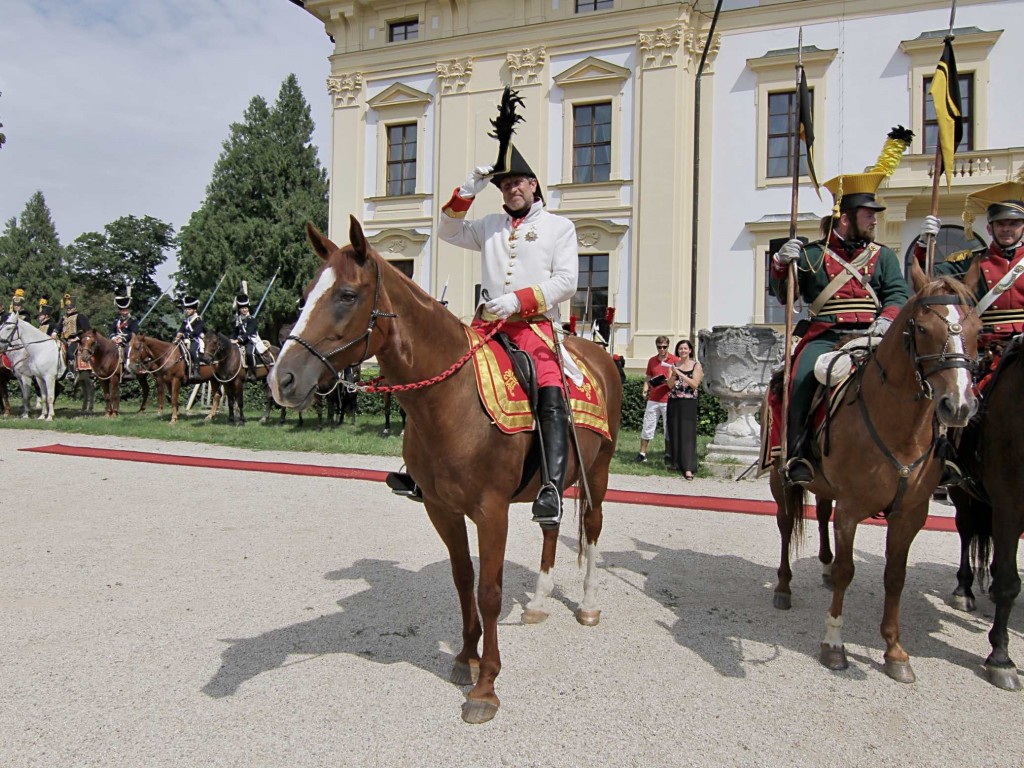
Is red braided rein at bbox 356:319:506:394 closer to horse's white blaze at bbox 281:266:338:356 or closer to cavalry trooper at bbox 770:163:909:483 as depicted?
horse's white blaze at bbox 281:266:338:356

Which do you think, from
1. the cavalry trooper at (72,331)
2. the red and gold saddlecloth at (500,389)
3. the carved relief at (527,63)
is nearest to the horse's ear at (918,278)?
the red and gold saddlecloth at (500,389)

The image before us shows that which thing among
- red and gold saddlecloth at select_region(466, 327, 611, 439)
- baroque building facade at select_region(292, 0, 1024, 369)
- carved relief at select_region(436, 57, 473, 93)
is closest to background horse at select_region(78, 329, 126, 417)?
baroque building facade at select_region(292, 0, 1024, 369)

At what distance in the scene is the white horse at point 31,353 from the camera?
16969 millimetres

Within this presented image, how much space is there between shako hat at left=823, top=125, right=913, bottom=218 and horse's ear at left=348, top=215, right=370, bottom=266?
10.7ft

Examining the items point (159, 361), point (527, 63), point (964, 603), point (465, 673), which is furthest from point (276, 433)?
point (527, 63)

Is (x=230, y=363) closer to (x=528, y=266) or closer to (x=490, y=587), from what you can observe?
(x=528, y=266)

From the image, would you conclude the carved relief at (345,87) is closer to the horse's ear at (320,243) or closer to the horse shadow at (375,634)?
the horse shadow at (375,634)

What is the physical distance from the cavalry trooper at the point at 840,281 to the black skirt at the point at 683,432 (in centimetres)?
564

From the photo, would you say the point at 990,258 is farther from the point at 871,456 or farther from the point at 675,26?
the point at 675,26

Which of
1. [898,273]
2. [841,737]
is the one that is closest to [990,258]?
[898,273]

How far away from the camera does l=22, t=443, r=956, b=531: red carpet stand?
26.8ft

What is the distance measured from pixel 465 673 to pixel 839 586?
2.23m

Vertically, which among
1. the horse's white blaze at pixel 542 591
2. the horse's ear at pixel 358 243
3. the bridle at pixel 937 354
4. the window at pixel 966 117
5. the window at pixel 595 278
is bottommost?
the horse's white blaze at pixel 542 591

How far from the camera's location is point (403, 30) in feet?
80.5
